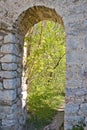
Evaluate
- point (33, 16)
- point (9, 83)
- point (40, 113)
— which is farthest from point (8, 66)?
point (40, 113)

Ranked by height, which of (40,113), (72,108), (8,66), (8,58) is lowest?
(40,113)

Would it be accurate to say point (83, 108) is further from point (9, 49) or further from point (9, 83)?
point (9, 49)

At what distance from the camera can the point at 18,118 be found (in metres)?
4.58

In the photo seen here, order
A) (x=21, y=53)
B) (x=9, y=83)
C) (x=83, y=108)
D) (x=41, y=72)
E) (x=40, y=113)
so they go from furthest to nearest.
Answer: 1. (x=41, y=72)
2. (x=40, y=113)
3. (x=21, y=53)
4. (x=9, y=83)
5. (x=83, y=108)

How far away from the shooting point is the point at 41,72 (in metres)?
6.17

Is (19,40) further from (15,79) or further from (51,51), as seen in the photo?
(51,51)

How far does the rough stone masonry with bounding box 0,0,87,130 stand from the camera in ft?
12.7

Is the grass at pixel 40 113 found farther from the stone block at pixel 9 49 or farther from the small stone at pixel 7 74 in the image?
the stone block at pixel 9 49

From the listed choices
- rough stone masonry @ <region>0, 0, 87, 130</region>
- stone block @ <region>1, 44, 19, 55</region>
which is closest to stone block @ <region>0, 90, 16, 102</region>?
rough stone masonry @ <region>0, 0, 87, 130</region>

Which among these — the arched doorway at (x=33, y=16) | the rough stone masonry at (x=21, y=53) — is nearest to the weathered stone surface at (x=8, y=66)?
the rough stone masonry at (x=21, y=53)

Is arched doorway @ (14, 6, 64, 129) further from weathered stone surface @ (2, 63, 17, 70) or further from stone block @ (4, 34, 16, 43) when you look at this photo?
weathered stone surface @ (2, 63, 17, 70)

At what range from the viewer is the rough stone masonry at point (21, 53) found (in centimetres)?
386

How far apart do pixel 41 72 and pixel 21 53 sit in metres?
1.48

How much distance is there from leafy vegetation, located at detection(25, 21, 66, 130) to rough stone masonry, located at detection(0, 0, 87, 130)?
569 millimetres
